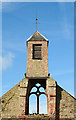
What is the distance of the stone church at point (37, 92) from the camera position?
19500 mm

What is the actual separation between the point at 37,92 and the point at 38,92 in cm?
11

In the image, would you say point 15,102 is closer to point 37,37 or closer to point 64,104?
point 64,104

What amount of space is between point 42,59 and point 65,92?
3.97 m

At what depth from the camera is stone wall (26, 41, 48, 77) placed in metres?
20.8

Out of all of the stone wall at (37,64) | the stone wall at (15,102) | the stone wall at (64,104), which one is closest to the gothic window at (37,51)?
the stone wall at (37,64)

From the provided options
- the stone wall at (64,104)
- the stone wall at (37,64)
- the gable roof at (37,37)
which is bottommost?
the stone wall at (64,104)

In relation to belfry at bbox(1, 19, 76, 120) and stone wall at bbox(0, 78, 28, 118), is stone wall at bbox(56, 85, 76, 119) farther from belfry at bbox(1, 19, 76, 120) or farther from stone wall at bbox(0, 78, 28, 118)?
stone wall at bbox(0, 78, 28, 118)

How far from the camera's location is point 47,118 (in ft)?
62.6

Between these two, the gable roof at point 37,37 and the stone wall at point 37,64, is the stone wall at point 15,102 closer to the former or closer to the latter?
the stone wall at point 37,64

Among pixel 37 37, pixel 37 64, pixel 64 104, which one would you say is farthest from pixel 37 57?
pixel 64 104

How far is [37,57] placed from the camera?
21.5 metres

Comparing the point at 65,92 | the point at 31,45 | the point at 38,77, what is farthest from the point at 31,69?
the point at 65,92

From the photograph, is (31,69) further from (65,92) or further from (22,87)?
(65,92)

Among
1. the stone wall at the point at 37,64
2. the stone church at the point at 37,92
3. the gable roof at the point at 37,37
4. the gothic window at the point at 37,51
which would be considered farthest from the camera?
the gable roof at the point at 37,37
